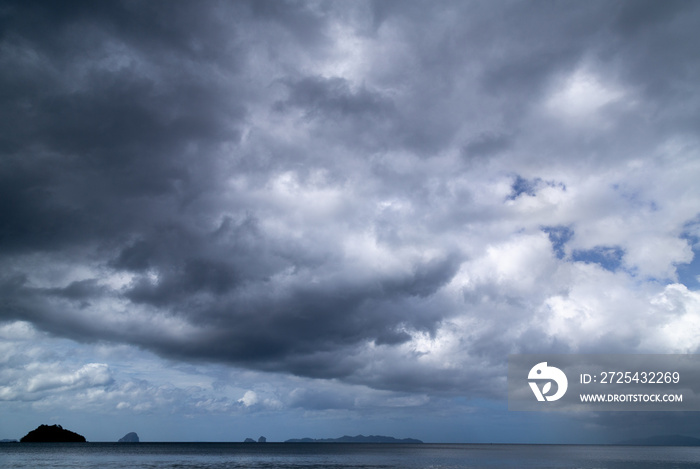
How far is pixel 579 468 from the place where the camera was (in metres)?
120

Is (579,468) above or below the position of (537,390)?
below

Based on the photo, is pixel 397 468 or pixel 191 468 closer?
pixel 191 468

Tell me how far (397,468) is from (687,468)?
87.0 meters

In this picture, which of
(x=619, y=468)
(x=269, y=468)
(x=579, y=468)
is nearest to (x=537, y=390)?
(x=579, y=468)

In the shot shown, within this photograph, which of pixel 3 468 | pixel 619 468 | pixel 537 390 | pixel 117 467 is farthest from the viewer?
pixel 619 468

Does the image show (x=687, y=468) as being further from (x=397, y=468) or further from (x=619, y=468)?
(x=397, y=468)

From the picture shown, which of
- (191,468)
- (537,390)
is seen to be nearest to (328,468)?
(191,468)

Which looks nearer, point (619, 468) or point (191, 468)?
point (191, 468)

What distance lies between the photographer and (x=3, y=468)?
4323 inches

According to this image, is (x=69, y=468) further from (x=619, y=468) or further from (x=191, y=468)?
(x=619, y=468)

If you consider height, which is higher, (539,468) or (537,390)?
(537,390)

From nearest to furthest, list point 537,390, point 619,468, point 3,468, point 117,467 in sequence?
point 537,390 < point 3,468 < point 117,467 < point 619,468

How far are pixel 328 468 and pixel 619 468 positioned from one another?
3182 inches

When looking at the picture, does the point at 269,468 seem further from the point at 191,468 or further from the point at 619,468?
the point at 619,468
